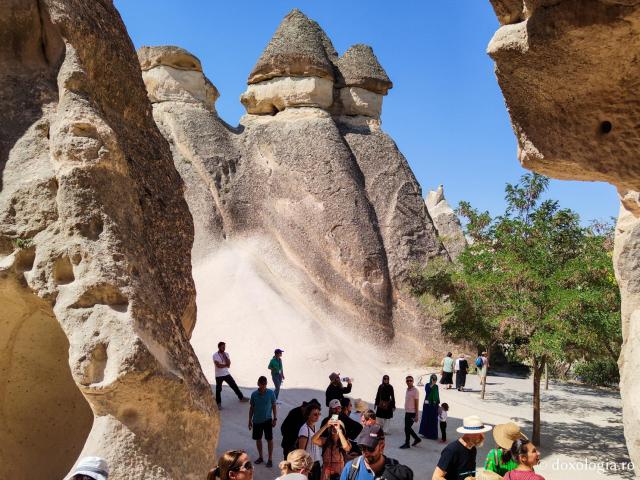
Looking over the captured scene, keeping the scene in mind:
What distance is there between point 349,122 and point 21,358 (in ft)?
48.7

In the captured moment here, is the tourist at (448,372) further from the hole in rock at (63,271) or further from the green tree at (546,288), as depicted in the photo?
the hole in rock at (63,271)

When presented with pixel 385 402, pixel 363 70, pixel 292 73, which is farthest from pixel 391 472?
pixel 363 70

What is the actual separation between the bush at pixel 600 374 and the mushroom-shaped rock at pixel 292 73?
11498 mm

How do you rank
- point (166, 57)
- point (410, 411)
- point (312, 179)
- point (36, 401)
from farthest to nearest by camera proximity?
point (166, 57), point (312, 179), point (410, 411), point (36, 401)

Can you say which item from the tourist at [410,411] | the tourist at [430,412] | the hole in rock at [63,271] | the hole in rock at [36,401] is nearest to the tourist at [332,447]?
the hole in rock at [63,271]

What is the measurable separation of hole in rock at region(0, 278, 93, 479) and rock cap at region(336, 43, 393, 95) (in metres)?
15.0

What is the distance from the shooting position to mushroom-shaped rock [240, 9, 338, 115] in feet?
58.9

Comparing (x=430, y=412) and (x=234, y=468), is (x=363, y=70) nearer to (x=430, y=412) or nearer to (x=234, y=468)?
(x=430, y=412)

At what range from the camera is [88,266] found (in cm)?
417

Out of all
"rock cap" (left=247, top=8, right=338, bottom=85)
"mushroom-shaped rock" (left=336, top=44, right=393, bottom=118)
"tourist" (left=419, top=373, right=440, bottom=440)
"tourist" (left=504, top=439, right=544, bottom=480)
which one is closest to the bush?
"tourist" (left=419, top=373, right=440, bottom=440)

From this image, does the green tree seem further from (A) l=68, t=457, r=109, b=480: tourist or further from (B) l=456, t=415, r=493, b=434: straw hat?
(A) l=68, t=457, r=109, b=480: tourist

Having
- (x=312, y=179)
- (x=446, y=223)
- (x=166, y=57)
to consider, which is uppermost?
(x=166, y=57)

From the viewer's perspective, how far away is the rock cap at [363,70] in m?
18.6

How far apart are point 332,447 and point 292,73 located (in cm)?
1537
